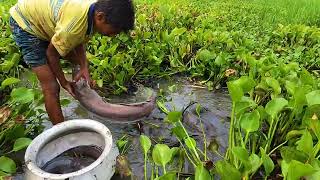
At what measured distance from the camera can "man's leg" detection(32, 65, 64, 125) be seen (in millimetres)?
2227

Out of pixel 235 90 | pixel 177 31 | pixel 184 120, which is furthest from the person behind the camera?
pixel 177 31

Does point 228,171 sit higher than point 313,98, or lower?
lower

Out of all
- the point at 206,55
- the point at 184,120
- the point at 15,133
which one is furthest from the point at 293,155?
the point at 206,55

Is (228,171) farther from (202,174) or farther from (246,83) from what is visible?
(246,83)

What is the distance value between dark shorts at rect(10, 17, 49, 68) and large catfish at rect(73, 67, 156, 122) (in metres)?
0.28

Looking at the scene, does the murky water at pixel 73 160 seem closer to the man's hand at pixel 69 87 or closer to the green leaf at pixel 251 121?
the man's hand at pixel 69 87

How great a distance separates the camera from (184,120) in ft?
8.52

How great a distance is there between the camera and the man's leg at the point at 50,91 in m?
2.23

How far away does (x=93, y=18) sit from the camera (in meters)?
2.12

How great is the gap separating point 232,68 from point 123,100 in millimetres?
891

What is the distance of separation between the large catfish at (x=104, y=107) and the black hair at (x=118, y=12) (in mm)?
559

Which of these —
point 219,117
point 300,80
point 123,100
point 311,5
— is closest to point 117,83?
point 123,100

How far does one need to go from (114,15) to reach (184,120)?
88cm

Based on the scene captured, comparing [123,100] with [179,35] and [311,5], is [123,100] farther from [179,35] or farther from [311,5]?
[311,5]
